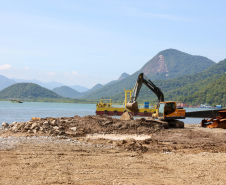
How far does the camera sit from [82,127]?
19047mm

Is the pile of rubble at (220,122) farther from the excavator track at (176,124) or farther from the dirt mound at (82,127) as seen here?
the dirt mound at (82,127)

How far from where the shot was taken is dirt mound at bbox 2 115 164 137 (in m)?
16.9

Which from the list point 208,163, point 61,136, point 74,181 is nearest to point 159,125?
point 61,136

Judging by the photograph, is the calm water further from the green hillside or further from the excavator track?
the green hillside

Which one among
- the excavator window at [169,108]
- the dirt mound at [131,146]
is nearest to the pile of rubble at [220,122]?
the excavator window at [169,108]

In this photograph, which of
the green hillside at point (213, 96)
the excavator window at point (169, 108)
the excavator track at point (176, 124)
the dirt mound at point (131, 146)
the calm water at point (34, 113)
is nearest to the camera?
the dirt mound at point (131, 146)

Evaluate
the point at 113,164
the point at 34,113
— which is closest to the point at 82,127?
the point at 113,164

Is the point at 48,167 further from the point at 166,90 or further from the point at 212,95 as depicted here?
the point at 166,90

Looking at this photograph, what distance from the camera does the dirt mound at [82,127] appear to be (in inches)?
667

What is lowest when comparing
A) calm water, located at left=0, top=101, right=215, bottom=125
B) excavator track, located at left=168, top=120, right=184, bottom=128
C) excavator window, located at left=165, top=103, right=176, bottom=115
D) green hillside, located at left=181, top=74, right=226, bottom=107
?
calm water, located at left=0, top=101, right=215, bottom=125

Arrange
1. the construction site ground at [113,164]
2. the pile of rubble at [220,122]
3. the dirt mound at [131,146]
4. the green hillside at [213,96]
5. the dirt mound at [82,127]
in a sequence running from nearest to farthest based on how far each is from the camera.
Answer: the construction site ground at [113,164]
the dirt mound at [131,146]
the dirt mound at [82,127]
the pile of rubble at [220,122]
the green hillside at [213,96]

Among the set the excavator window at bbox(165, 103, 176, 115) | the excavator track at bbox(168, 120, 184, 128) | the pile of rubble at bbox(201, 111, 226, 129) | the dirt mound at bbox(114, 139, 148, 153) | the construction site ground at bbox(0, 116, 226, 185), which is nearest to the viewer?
the construction site ground at bbox(0, 116, 226, 185)

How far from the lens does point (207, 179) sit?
7438 mm

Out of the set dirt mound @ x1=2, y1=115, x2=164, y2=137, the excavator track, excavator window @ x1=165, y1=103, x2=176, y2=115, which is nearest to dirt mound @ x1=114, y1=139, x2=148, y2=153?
dirt mound @ x1=2, y1=115, x2=164, y2=137
